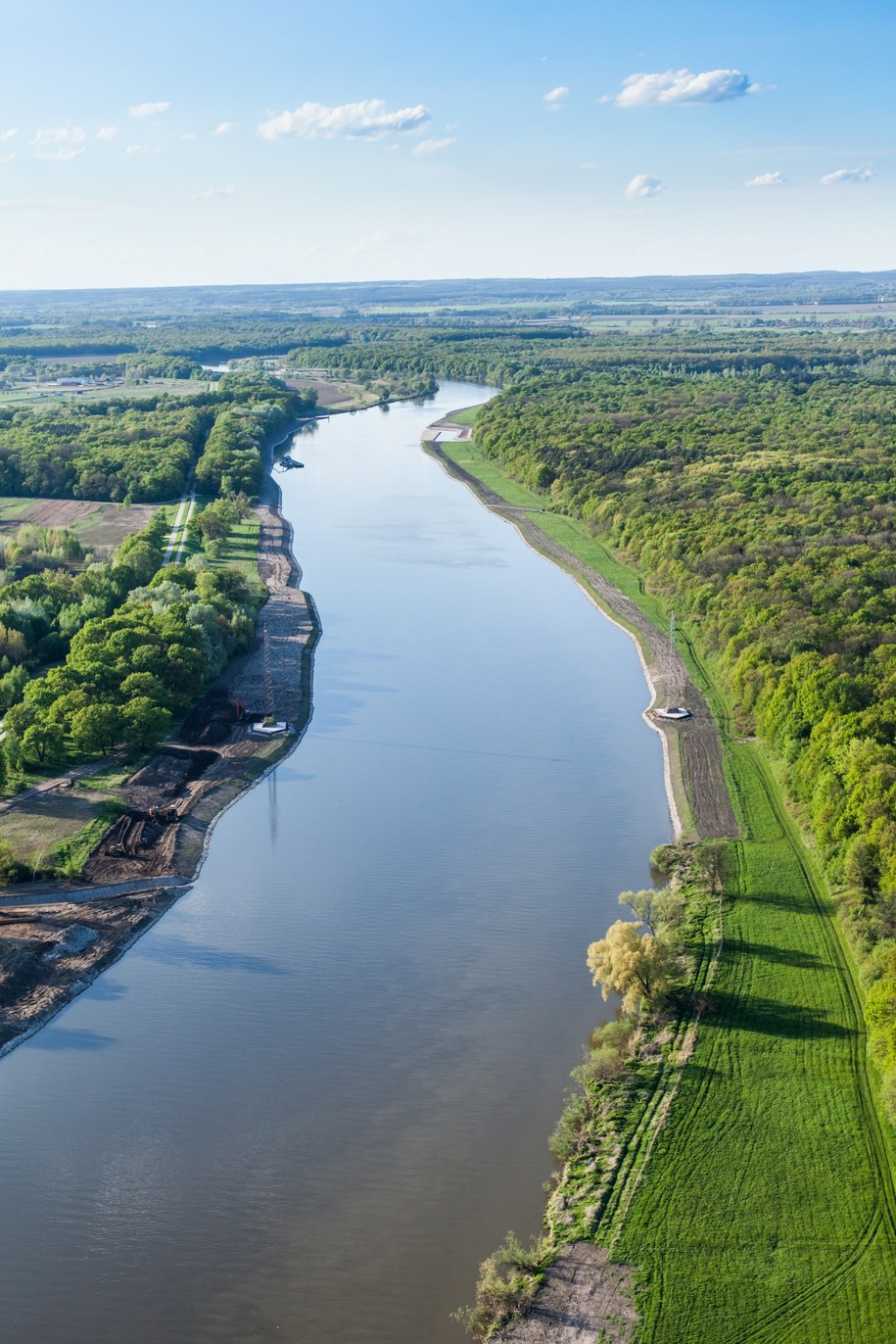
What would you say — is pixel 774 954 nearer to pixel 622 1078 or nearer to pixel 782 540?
pixel 622 1078

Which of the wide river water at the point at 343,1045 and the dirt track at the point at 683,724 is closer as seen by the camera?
the wide river water at the point at 343,1045

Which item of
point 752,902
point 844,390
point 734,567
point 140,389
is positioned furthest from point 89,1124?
point 140,389

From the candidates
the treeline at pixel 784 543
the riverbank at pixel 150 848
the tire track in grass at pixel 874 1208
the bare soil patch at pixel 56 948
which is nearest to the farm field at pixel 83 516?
the riverbank at pixel 150 848

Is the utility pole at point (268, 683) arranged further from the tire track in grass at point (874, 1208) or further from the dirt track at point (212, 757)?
the tire track in grass at point (874, 1208)

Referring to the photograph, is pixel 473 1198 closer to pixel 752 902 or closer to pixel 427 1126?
pixel 427 1126

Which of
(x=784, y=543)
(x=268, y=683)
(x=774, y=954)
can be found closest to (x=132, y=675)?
(x=268, y=683)

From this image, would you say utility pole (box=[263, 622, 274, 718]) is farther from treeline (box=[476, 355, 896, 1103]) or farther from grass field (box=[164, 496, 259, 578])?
treeline (box=[476, 355, 896, 1103])
